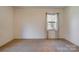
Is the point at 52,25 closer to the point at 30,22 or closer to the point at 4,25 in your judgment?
the point at 30,22

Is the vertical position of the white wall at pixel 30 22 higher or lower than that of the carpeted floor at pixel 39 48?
higher

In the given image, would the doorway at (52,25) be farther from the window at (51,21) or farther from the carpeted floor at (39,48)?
the carpeted floor at (39,48)

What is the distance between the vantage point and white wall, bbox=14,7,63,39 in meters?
7.71

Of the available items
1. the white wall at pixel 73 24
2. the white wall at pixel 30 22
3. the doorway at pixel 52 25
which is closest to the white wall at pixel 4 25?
the white wall at pixel 30 22

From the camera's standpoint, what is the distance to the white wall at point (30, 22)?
771 centimetres

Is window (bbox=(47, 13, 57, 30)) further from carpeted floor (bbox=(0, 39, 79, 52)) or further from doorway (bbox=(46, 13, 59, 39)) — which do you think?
carpeted floor (bbox=(0, 39, 79, 52))

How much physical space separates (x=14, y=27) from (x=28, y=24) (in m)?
0.87

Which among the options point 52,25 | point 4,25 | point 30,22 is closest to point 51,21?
point 52,25

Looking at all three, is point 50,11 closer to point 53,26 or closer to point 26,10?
point 53,26

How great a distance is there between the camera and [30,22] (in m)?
7.82

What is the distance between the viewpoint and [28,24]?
308 inches

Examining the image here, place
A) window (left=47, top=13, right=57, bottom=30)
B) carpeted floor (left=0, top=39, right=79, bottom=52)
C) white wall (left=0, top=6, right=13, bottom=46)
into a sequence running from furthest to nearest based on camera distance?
window (left=47, top=13, right=57, bottom=30) < white wall (left=0, top=6, right=13, bottom=46) < carpeted floor (left=0, top=39, right=79, bottom=52)

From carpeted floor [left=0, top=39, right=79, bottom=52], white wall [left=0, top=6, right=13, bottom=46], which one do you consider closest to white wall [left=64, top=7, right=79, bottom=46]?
carpeted floor [left=0, top=39, right=79, bottom=52]
